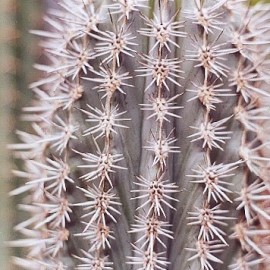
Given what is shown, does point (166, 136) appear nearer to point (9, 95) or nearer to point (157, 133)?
point (157, 133)

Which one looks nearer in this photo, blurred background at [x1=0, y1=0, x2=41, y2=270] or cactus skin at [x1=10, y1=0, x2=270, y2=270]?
cactus skin at [x1=10, y1=0, x2=270, y2=270]

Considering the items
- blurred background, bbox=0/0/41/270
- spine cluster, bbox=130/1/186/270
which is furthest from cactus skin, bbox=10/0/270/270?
blurred background, bbox=0/0/41/270

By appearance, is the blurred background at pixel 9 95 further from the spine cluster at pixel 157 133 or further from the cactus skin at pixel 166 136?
the spine cluster at pixel 157 133

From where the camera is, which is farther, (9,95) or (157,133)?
(9,95)

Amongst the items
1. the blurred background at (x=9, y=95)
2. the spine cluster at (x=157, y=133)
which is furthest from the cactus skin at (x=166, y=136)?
the blurred background at (x=9, y=95)

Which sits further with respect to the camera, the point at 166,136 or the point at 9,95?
the point at 9,95

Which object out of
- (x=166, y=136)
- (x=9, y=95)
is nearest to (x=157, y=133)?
(x=166, y=136)

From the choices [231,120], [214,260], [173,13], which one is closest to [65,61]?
[173,13]

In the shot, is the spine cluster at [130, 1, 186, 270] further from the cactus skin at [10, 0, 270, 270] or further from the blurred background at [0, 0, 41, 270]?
the blurred background at [0, 0, 41, 270]
